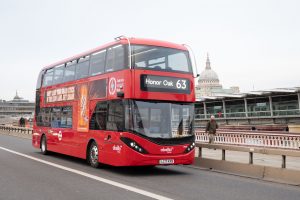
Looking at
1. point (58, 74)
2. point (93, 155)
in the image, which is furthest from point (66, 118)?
point (93, 155)

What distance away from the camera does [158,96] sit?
12.4 m

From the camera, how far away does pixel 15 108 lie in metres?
183

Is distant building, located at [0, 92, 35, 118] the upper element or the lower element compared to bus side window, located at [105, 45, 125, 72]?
upper

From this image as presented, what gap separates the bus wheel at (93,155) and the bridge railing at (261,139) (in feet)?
36.5

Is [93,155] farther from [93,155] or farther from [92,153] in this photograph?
[92,153]

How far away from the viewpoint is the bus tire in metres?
13.9

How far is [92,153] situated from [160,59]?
395cm

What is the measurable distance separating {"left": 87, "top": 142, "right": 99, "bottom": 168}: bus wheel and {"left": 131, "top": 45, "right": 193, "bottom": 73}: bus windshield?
3318 millimetres

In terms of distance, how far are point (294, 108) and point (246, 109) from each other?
6666 millimetres

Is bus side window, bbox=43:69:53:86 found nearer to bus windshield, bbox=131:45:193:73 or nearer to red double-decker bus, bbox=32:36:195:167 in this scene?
red double-decker bus, bbox=32:36:195:167

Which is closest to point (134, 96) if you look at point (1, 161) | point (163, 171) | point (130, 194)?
point (163, 171)

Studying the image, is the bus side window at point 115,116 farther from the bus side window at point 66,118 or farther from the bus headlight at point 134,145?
the bus side window at point 66,118

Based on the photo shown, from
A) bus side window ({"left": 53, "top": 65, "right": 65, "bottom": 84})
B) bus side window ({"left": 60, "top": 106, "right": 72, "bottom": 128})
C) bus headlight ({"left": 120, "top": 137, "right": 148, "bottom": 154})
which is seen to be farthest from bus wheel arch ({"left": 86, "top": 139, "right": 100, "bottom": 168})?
bus side window ({"left": 53, "top": 65, "right": 65, "bottom": 84})

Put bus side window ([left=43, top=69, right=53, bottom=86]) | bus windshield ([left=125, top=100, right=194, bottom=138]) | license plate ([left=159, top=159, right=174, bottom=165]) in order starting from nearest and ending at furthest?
bus windshield ([left=125, top=100, right=194, bottom=138]), license plate ([left=159, top=159, right=174, bottom=165]), bus side window ([left=43, top=69, right=53, bottom=86])
